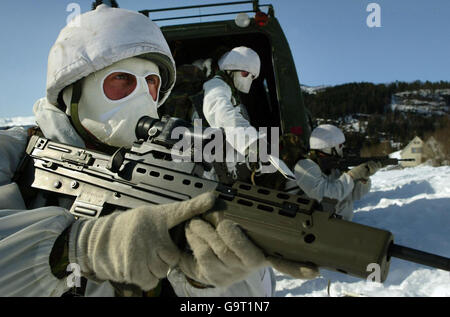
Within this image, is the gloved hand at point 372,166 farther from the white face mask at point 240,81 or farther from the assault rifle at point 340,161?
the white face mask at point 240,81

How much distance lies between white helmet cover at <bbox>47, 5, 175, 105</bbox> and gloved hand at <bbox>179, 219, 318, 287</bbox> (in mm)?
1125

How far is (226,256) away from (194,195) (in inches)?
12.0

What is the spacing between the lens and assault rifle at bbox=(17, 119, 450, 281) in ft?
3.46

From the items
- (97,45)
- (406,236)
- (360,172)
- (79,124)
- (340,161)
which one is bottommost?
(406,236)

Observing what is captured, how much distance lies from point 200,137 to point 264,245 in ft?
1.75

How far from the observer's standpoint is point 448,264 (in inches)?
40.1

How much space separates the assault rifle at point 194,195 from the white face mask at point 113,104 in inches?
9.4

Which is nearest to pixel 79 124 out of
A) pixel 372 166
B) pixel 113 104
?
pixel 113 104

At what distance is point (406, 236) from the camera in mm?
4266

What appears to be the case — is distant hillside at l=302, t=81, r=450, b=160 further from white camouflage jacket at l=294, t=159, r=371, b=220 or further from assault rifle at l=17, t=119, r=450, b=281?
assault rifle at l=17, t=119, r=450, b=281

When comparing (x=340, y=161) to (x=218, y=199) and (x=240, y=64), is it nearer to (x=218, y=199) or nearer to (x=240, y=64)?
(x=240, y=64)

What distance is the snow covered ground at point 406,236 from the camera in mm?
3236

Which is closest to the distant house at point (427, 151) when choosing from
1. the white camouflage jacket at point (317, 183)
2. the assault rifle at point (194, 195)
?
the white camouflage jacket at point (317, 183)
